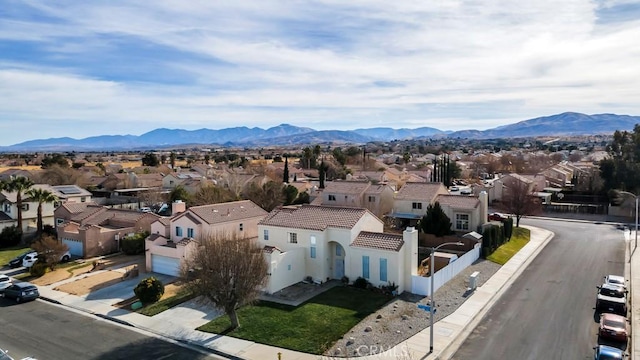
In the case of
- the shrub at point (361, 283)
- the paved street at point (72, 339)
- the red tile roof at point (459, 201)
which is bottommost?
the paved street at point (72, 339)

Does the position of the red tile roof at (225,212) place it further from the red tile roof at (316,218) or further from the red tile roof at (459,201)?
the red tile roof at (459,201)

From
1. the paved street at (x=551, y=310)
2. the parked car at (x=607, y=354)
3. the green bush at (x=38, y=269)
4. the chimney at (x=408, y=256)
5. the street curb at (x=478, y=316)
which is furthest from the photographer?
the green bush at (x=38, y=269)

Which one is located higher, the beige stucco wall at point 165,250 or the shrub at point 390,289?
the beige stucco wall at point 165,250

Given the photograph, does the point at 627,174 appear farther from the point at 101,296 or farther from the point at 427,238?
the point at 101,296

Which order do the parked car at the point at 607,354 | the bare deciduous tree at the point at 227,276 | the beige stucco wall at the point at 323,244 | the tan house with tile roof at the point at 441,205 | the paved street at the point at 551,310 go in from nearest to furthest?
1. the parked car at the point at 607,354
2. the paved street at the point at 551,310
3. the bare deciduous tree at the point at 227,276
4. the beige stucco wall at the point at 323,244
5. the tan house with tile roof at the point at 441,205

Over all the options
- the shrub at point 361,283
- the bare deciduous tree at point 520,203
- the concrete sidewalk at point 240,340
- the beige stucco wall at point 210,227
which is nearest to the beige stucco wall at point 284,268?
the shrub at point 361,283

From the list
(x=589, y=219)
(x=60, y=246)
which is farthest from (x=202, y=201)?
(x=589, y=219)

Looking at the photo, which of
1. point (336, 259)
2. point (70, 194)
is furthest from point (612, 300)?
point (70, 194)

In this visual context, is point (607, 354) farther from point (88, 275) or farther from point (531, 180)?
point (531, 180)
